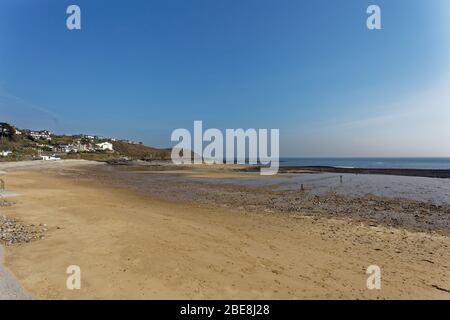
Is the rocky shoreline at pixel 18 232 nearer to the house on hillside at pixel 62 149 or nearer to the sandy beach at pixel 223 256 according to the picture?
the sandy beach at pixel 223 256

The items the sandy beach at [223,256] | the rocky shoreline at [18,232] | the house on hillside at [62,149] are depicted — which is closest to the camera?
the sandy beach at [223,256]

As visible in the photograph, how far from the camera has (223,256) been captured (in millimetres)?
8047

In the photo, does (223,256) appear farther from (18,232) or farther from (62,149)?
(62,149)

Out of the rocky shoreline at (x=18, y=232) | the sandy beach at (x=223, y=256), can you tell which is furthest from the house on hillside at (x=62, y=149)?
the rocky shoreline at (x=18, y=232)

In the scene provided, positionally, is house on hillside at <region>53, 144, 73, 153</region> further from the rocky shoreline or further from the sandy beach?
the rocky shoreline

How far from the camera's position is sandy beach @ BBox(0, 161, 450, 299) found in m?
5.97

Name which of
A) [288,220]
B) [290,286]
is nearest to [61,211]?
[288,220]

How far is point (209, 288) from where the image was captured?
5984mm

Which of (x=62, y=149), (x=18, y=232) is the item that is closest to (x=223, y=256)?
(x=18, y=232)

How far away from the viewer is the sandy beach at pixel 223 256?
5.97 m

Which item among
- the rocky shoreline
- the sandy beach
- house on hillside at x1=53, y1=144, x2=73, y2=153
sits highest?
house on hillside at x1=53, y1=144, x2=73, y2=153

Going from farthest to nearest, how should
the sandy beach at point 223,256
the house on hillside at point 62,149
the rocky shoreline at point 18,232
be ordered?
the house on hillside at point 62,149 < the rocky shoreline at point 18,232 < the sandy beach at point 223,256

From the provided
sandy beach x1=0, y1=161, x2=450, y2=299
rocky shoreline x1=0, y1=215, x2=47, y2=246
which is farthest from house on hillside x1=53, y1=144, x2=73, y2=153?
rocky shoreline x1=0, y1=215, x2=47, y2=246
